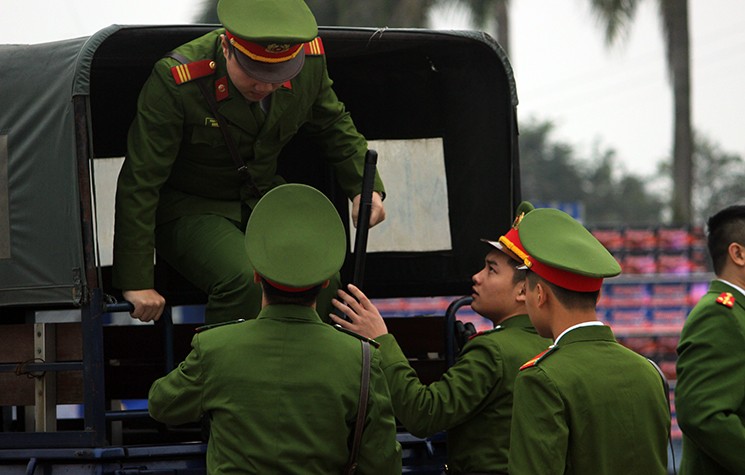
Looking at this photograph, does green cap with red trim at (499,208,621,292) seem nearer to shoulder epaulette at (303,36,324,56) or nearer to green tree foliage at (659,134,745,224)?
shoulder epaulette at (303,36,324,56)

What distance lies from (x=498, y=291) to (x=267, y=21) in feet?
4.30

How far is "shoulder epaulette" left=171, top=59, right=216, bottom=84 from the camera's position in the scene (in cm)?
442

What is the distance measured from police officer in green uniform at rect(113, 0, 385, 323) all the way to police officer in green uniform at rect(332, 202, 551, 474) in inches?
20.9

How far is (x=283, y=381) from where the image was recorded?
11.5ft

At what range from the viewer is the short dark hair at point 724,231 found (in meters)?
4.33

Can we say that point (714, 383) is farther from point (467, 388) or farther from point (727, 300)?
point (467, 388)

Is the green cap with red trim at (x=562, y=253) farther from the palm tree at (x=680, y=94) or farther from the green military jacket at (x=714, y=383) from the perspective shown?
the palm tree at (x=680, y=94)

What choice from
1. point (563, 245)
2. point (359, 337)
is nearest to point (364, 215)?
point (359, 337)

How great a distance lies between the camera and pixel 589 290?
3711mm

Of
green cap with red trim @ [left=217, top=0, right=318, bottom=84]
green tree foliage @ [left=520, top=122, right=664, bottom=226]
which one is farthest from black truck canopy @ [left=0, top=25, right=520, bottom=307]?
green tree foliage @ [left=520, top=122, right=664, bottom=226]

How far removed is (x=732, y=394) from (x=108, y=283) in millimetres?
2698

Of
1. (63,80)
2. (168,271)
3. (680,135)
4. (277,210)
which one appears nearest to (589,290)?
(277,210)

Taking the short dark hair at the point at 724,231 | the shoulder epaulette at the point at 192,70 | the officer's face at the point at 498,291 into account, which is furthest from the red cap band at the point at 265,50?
the short dark hair at the point at 724,231

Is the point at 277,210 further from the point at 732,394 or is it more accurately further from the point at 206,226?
the point at 732,394
